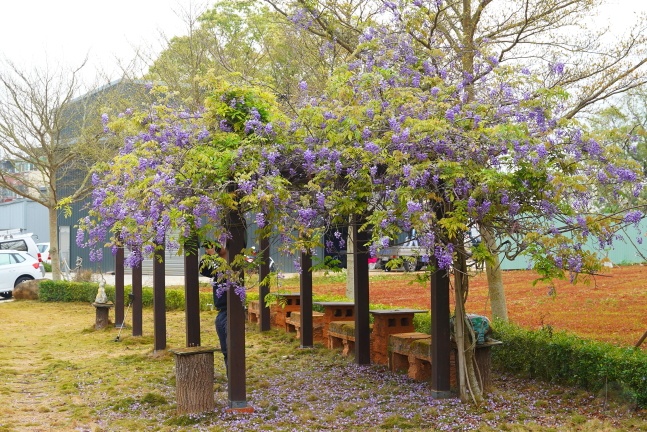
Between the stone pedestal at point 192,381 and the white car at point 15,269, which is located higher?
the white car at point 15,269

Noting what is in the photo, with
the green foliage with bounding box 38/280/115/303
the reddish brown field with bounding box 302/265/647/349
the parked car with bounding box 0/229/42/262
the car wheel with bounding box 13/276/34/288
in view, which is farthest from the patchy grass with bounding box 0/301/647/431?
the parked car with bounding box 0/229/42/262

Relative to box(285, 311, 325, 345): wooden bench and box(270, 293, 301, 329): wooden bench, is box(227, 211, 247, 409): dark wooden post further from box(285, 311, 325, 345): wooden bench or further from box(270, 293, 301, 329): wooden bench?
box(270, 293, 301, 329): wooden bench

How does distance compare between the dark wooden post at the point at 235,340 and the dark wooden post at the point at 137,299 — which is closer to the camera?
the dark wooden post at the point at 235,340

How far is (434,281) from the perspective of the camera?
25.1 feet

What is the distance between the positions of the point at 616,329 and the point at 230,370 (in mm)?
5852

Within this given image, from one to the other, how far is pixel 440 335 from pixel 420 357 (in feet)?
2.94

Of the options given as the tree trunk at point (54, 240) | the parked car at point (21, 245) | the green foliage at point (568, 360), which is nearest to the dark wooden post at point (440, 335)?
the green foliage at point (568, 360)

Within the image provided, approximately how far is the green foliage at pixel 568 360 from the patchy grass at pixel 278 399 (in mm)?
166

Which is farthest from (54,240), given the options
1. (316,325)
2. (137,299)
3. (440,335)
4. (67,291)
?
(440,335)

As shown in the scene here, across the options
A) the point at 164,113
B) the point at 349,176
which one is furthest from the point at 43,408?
the point at 349,176

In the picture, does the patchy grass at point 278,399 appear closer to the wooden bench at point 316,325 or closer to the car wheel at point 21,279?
the wooden bench at point 316,325

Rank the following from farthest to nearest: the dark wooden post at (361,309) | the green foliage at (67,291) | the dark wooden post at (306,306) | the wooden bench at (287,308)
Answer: the green foliage at (67,291) → the wooden bench at (287,308) → the dark wooden post at (306,306) → the dark wooden post at (361,309)

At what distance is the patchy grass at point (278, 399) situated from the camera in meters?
6.85

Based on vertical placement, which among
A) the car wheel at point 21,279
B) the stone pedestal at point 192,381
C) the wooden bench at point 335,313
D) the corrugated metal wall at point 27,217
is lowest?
the stone pedestal at point 192,381
